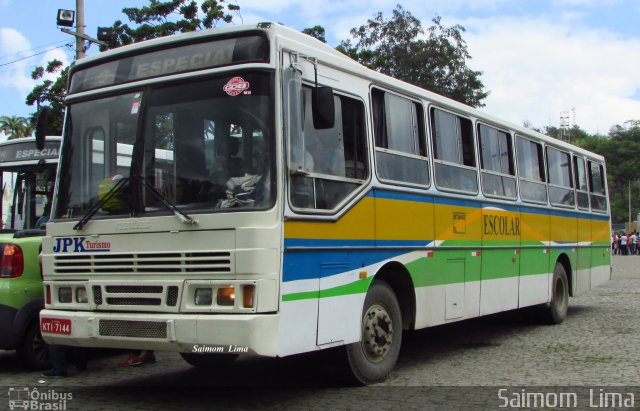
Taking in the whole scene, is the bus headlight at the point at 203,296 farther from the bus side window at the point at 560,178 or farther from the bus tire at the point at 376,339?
the bus side window at the point at 560,178

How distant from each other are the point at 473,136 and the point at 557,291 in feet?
13.5

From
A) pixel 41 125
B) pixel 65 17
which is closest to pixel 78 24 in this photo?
pixel 65 17

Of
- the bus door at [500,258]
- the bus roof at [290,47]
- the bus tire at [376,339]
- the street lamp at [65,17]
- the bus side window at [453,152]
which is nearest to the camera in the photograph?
the bus roof at [290,47]

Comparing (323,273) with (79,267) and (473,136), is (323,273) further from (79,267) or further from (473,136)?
(473,136)

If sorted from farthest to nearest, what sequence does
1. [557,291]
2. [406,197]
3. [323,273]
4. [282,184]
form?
[557,291] → [406,197] → [323,273] → [282,184]

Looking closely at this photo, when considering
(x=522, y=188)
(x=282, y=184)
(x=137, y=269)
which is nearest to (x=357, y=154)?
(x=282, y=184)

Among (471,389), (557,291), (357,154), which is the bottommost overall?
(471,389)

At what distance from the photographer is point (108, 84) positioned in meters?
6.65

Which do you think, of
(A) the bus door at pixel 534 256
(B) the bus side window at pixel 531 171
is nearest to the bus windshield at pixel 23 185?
(B) the bus side window at pixel 531 171

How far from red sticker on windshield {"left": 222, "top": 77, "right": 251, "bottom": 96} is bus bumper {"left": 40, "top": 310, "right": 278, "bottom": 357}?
1.82 m

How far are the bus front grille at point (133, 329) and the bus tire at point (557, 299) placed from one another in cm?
787

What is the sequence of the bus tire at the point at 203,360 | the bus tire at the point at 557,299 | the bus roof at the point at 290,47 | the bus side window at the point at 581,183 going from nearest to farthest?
1. the bus roof at the point at 290,47
2. the bus tire at the point at 203,360
3. the bus tire at the point at 557,299
4. the bus side window at the point at 581,183

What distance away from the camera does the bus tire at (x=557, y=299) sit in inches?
471

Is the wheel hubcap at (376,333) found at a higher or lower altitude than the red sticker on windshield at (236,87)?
lower
